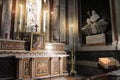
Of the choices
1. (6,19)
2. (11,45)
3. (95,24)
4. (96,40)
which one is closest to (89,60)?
(96,40)

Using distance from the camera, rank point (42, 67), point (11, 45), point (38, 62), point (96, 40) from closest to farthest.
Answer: point (11, 45), point (38, 62), point (42, 67), point (96, 40)

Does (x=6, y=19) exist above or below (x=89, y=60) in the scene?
above

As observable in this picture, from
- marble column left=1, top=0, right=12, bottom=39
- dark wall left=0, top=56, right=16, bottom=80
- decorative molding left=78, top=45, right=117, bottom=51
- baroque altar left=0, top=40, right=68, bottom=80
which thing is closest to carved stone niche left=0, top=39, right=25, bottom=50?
baroque altar left=0, top=40, right=68, bottom=80

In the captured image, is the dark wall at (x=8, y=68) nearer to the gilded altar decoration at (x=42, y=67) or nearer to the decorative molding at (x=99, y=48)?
the gilded altar decoration at (x=42, y=67)

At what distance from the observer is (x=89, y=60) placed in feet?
25.1

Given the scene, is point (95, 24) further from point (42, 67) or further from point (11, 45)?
point (11, 45)

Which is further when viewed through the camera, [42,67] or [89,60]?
[89,60]

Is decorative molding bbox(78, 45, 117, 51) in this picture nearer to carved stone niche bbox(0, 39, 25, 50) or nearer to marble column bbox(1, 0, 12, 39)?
carved stone niche bbox(0, 39, 25, 50)

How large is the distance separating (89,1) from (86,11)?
1.83ft

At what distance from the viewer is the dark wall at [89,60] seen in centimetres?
687

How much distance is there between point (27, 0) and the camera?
24.9 ft

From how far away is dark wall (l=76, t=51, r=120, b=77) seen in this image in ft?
22.5

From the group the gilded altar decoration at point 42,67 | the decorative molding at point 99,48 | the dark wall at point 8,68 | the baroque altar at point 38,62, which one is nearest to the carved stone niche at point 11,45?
the baroque altar at point 38,62

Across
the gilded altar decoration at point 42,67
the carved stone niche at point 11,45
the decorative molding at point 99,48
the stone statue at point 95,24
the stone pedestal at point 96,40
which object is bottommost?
the gilded altar decoration at point 42,67
